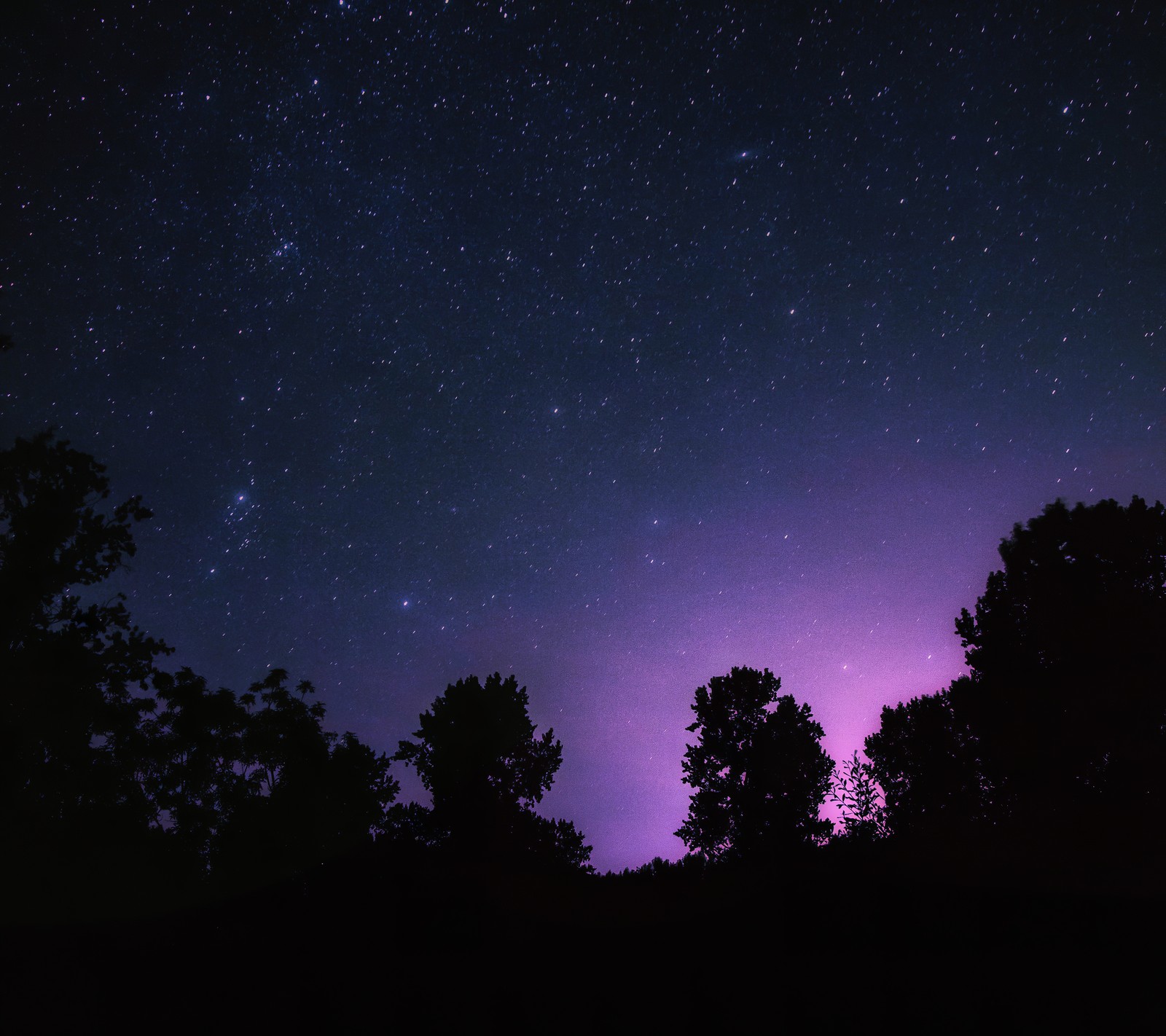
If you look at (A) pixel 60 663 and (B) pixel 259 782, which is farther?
(B) pixel 259 782

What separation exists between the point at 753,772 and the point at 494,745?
1584 cm

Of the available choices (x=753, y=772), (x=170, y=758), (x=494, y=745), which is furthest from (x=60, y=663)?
(x=753, y=772)

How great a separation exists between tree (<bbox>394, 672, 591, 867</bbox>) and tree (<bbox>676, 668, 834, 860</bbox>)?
27.3 ft

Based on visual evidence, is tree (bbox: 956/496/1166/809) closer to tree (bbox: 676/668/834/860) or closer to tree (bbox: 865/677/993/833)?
tree (bbox: 865/677/993/833)

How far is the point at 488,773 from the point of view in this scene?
1448 inches

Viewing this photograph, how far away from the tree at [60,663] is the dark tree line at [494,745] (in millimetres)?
58

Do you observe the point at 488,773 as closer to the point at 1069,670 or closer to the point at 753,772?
the point at 753,772

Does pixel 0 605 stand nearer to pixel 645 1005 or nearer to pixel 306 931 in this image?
pixel 306 931

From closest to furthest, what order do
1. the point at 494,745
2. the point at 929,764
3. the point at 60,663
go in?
the point at 60,663 → the point at 929,764 → the point at 494,745

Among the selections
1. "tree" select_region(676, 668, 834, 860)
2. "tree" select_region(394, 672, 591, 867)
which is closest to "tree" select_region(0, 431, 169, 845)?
"tree" select_region(394, 672, 591, 867)

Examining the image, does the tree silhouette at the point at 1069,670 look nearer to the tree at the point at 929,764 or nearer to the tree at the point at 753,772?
the tree at the point at 929,764

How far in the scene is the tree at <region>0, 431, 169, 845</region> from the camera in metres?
18.0

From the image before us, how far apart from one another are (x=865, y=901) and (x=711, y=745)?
27227 millimetres

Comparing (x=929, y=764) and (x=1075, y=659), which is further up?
(x=1075, y=659)
